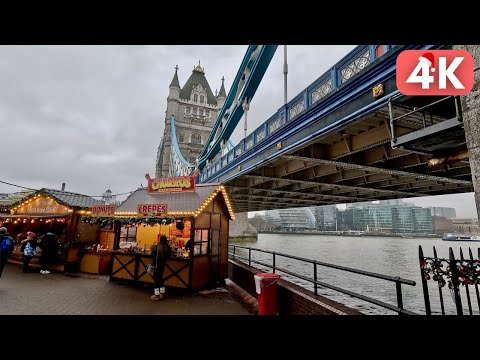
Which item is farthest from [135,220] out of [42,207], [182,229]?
[42,207]

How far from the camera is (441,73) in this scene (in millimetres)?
3334

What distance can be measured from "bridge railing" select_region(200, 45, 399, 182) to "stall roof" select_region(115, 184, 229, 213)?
11.9ft

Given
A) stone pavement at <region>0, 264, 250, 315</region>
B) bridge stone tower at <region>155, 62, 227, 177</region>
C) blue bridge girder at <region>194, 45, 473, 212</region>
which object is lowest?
stone pavement at <region>0, 264, 250, 315</region>

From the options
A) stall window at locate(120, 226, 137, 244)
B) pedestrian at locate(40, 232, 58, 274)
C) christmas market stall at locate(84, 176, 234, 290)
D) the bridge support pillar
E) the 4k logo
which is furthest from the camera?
stall window at locate(120, 226, 137, 244)

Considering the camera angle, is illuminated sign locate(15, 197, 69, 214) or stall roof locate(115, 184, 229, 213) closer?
stall roof locate(115, 184, 229, 213)

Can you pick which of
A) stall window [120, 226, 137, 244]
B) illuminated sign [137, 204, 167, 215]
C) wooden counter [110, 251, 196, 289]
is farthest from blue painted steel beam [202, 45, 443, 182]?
stall window [120, 226, 137, 244]

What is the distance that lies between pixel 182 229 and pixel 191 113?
83.8m

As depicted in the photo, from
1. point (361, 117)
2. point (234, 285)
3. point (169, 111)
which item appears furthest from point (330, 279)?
point (169, 111)

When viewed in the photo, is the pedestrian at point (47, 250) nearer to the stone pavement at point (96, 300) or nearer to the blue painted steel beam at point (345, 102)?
the stone pavement at point (96, 300)

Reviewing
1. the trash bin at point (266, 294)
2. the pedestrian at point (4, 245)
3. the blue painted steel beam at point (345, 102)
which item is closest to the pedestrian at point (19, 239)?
the pedestrian at point (4, 245)

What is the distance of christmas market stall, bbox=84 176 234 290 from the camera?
30.1 feet

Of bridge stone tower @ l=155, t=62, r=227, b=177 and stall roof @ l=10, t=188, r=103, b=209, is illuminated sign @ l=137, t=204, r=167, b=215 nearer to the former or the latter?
stall roof @ l=10, t=188, r=103, b=209
